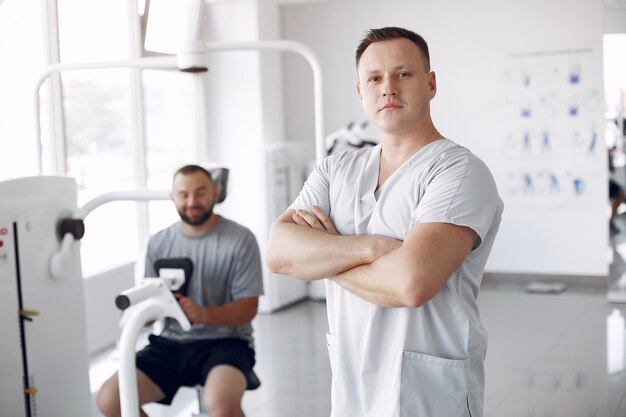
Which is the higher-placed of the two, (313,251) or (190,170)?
(190,170)

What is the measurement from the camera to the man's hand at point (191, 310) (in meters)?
2.98

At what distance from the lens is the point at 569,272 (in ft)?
22.6

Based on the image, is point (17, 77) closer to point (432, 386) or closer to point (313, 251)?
point (313, 251)

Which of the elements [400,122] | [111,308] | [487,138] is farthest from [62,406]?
[487,138]

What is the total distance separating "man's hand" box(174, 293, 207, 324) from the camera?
117 inches

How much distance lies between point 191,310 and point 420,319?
1.44 metres

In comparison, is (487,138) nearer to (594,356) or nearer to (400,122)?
(594,356)

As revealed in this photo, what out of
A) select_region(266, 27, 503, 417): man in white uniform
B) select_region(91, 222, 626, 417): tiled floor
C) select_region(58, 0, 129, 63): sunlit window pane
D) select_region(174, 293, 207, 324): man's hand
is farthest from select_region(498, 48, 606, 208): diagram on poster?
select_region(266, 27, 503, 417): man in white uniform

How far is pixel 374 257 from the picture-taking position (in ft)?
5.72

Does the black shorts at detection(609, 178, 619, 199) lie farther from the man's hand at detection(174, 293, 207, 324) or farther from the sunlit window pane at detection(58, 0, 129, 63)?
the man's hand at detection(174, 293, 207, 324)

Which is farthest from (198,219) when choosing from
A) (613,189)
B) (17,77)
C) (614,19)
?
(613,189)

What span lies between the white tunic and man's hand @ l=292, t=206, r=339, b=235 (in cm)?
4

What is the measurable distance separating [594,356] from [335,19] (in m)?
3.93

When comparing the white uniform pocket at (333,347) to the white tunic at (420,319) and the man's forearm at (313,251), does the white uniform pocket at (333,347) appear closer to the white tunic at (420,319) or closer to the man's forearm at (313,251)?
the white tunic at (420,319)
